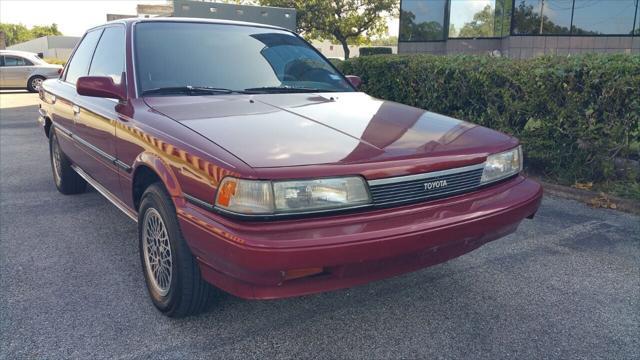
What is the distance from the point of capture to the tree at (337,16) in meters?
30.5

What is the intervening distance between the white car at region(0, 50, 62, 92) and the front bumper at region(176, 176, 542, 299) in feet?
60.6

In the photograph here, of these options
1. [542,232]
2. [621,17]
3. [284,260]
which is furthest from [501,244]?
[621,17]

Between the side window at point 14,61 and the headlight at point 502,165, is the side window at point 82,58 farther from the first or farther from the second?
the side window at point 14,61

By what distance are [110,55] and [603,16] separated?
1394 centimetres

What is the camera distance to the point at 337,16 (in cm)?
3152

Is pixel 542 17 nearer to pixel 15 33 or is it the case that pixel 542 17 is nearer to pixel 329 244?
pixel 329 244

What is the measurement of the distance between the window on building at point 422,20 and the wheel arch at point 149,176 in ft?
49.3

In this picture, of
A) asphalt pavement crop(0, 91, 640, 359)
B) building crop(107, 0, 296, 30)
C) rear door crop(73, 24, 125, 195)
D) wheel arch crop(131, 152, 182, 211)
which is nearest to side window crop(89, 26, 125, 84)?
rear door crop(73, 24, 125, 195)

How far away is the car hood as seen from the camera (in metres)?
2.37

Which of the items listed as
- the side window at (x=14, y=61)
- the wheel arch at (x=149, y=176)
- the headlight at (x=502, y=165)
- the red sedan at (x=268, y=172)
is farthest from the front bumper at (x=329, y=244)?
the side window at (x=14, y=61)

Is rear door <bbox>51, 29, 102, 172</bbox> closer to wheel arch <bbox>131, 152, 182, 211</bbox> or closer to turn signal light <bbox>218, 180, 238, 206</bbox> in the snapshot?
wheel arch <bbox>131, 152, 182, 211</bbox>

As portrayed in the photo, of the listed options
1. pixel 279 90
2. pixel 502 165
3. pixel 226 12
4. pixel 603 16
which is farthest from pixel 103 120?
pixel 603 16

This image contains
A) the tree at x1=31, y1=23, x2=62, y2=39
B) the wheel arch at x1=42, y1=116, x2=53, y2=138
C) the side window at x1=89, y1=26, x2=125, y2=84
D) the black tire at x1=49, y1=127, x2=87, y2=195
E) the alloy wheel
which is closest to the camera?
the alloy wheel

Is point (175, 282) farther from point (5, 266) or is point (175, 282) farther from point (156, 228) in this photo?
point (5, 266)
